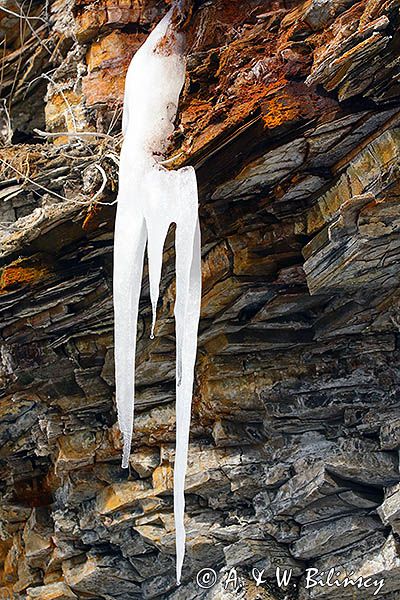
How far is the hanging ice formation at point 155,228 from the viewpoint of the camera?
181 inches

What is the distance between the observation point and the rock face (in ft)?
15.3

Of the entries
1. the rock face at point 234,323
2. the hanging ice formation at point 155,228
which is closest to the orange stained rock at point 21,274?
the rock face at point 234,323

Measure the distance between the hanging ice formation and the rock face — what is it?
0.19 meters

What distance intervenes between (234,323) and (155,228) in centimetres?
95

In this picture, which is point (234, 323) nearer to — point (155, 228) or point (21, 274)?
point (155, 228)

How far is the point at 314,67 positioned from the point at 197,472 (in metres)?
2.59

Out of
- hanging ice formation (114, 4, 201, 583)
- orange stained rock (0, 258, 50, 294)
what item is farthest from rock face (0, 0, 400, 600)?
hanging ice formation (114, 4, 201, 583)

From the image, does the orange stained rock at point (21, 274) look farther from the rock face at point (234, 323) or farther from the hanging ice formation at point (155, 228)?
the hanging ice formation at point (155, 228)

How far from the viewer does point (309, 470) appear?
5398 millimetres

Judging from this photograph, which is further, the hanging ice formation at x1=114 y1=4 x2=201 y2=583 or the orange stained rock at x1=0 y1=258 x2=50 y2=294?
the orange stained rock at x1=0 y1=258 x2=50 y2=294

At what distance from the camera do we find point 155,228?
4777mm

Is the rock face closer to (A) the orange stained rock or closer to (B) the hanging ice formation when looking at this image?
(A) the orange stained rock

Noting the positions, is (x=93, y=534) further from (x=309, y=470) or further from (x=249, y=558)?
(x=309, y=470)

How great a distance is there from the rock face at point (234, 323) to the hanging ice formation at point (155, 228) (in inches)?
7.3
